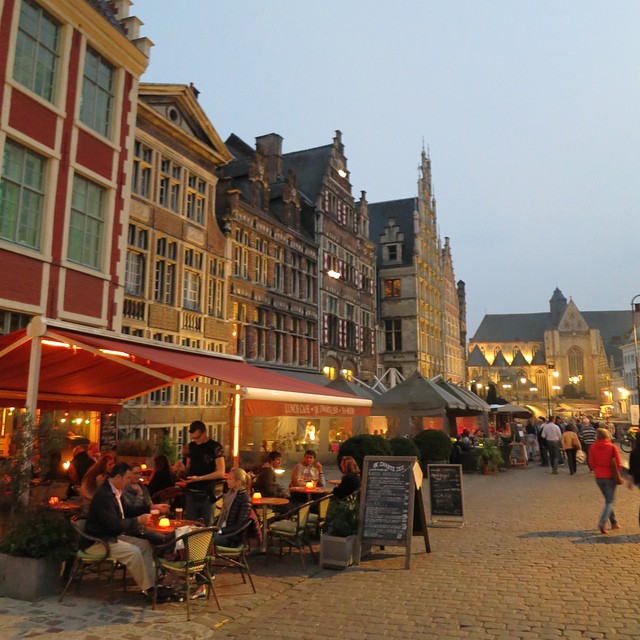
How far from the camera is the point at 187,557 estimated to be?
5953 millimetres

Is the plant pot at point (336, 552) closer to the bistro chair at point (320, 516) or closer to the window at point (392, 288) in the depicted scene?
the bistro chair at point (320, 516)

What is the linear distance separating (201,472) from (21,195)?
7.55m

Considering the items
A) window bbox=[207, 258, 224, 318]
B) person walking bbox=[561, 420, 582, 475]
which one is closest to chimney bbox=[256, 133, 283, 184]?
window bbox=[207, 258, 224, 318]

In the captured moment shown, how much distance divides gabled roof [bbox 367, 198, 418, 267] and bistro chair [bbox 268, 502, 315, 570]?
126 ft

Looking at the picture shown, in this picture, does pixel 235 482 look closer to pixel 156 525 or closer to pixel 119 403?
pixel 156 525

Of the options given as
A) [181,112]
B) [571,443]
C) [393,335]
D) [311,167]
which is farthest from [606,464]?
[393,335]

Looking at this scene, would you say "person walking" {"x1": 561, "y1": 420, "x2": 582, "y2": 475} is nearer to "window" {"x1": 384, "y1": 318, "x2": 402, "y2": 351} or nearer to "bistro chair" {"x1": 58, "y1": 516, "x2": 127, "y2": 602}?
"bistro chair" {"x1": 58, "y1": 516, "x2": 127, "y2": 602}

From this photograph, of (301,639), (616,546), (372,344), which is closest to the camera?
(301,639)

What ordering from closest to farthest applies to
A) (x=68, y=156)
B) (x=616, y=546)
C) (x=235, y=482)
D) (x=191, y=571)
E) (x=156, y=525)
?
(x=191, y=571), (x=156, y=525), (x=235, y=482), (x=616, y=546), (x=68, y=156)

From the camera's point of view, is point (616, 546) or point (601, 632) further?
point (616, 546)

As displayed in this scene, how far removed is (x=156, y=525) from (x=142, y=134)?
15455 millimetres

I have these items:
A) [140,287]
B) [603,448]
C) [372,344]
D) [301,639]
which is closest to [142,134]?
[140,287]

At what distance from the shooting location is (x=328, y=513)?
8352mm

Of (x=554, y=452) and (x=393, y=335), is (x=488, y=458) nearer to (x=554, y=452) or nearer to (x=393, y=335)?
(x=554, y=452)
